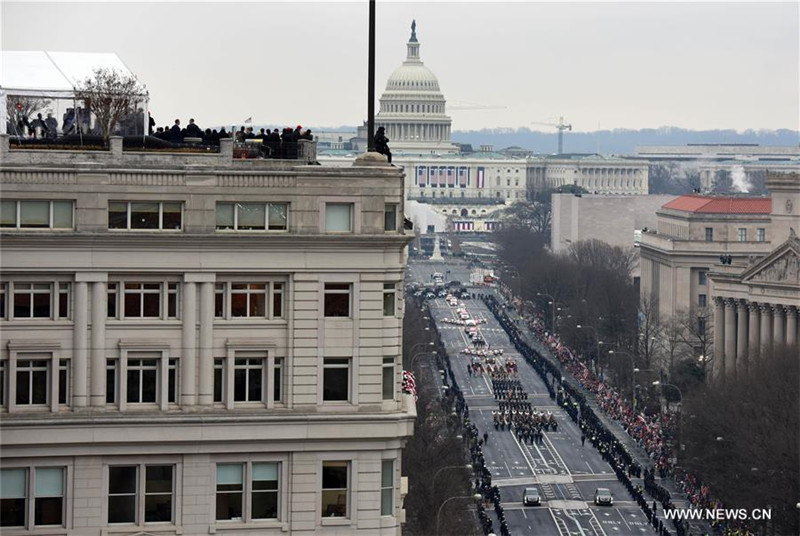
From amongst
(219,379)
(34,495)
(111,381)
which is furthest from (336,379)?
(34,495)

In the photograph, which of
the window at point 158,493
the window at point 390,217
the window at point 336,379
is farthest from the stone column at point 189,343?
the window at point 390,217

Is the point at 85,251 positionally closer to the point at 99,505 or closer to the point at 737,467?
the point at 99,505

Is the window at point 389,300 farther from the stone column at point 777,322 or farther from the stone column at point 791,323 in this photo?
the stone column at point 777,322

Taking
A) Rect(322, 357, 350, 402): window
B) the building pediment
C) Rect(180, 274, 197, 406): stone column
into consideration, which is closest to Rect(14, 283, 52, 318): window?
Rect(180, 274, 197, 406): stone column

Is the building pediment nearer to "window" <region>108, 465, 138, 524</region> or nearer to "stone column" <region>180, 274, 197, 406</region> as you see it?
"stone column" <region>180, 274, 197, 406</region>

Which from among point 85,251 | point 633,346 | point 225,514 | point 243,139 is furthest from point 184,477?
point 633,346

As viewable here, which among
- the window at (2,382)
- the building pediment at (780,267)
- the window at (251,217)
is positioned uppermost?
the window at (251,217)
